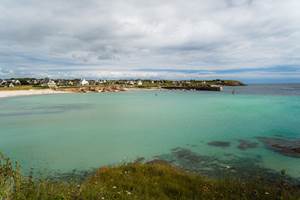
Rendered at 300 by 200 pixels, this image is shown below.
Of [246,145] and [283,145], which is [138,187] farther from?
[283,145]

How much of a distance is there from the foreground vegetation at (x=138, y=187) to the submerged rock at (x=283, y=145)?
822cm

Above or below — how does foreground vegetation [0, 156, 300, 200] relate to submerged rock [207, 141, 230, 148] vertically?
above

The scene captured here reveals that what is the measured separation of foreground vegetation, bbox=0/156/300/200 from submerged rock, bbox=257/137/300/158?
8223 mm

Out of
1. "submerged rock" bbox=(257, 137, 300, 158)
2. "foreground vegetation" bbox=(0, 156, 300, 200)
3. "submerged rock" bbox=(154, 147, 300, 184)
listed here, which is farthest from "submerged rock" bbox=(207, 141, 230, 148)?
"foreground vegetation" bbox=(0, 156, 300, 200)

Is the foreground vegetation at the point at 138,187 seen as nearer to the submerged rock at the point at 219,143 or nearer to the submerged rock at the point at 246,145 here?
the submerged rock at the point at 219,143

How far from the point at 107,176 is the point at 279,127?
77.1 feet

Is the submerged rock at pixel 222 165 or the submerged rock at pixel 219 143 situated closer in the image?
the submerged rock at pixel 222 165

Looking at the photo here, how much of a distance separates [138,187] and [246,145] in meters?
13.3

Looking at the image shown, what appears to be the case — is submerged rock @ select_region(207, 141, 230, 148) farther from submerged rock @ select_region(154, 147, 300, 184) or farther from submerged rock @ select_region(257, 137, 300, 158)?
submerged rock @ select_region(154, 147, 300, 184)

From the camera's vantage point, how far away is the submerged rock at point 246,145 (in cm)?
1911

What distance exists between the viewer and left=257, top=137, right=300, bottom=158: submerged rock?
17.1 m

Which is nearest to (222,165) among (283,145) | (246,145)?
(246,145)

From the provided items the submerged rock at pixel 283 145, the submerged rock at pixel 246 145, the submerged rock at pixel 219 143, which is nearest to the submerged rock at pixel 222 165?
the submerged rock at pixel 283 145

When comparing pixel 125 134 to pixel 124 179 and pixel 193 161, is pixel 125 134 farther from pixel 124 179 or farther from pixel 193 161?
pixel 124 179
